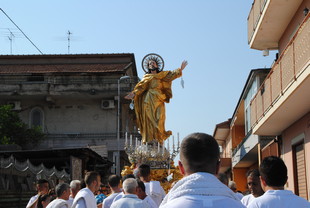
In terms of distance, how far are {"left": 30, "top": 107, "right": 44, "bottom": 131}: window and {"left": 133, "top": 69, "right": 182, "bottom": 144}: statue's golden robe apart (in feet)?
96.1

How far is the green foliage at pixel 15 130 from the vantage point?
1519 inches

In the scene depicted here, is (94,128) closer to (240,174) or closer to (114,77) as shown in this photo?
A: (114,77)

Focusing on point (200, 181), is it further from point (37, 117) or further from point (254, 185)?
point (37, 117)

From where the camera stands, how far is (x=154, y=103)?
15266mm

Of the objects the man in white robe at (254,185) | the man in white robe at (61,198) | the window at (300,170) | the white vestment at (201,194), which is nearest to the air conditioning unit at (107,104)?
the window at (300,170)

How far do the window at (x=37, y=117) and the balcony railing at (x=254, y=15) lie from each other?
2557 cm

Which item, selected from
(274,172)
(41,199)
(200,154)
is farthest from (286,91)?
(200,154)

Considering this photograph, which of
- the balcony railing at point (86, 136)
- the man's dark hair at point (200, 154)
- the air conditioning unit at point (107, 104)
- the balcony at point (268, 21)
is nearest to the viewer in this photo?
the man's dark hair at point (200, 154)

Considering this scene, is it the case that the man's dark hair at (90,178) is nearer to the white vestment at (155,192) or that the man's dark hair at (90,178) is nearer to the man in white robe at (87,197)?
the man in white robe at (87,197)

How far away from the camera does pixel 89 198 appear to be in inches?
301

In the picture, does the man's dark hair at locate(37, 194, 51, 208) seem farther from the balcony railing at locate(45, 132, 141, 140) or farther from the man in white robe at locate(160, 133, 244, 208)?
the balcony railing at locate(45, 132, 141, 140)

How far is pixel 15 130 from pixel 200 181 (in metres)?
37.5

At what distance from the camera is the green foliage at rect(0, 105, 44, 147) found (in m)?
38.6

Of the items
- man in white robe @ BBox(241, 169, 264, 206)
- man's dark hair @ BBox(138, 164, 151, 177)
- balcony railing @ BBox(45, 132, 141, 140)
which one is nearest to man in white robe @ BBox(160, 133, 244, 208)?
man in white robe @ BBox(241, 169, 264, 206)
